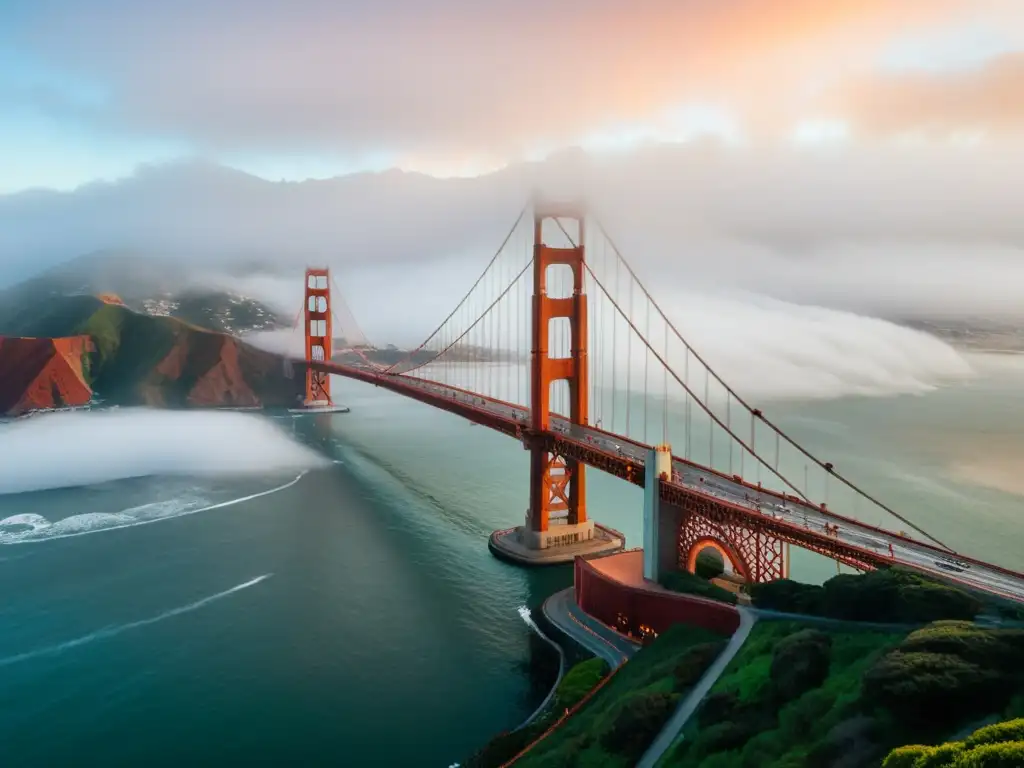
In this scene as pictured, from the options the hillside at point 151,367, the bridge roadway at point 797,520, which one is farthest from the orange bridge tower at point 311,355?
the bridge roadway at point 797,520

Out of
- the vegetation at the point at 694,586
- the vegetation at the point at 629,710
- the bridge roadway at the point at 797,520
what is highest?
the bridge roadway at the point at 797,520

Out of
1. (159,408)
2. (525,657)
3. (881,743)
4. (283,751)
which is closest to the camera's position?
(881,743)

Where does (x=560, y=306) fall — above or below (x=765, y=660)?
above

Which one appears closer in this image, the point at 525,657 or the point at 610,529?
the point at 525,657

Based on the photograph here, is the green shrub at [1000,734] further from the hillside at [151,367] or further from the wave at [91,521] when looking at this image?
the hillside at [151,367]

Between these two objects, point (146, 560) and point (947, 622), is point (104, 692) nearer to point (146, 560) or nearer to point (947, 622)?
point (146, 560)

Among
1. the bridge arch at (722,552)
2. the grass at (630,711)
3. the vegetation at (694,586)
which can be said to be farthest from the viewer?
the bridge arch at (722,552)

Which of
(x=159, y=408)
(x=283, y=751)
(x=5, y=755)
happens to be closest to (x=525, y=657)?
(x=283, y=751)
